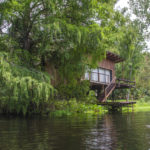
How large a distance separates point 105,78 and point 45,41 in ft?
40.5

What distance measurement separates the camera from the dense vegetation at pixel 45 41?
12.4 m

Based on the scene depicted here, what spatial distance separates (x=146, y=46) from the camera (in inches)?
1241

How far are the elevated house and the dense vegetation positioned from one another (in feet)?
19.0

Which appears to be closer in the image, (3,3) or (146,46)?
(3,3)

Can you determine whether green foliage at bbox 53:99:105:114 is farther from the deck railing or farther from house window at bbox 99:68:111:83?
house window at bbox 99:68:111:83

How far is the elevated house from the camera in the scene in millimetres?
23031

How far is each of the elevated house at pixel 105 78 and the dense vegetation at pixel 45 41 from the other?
19.0 feet

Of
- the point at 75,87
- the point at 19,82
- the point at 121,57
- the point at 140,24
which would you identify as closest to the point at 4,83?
the point at 19,82

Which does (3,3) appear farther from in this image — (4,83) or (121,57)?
(121,57)

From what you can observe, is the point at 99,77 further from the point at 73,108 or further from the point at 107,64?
the point at 73,108

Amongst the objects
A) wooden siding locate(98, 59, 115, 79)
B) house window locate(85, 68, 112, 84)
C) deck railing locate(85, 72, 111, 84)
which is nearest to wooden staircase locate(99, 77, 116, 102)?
deck railing locate(85, 72, 111, 84)

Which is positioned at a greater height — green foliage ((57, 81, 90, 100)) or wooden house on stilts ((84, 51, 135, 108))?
wooden house on stilts ((84, 51, 135, 108))

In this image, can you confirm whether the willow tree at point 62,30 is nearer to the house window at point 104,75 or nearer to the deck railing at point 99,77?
the deck railing at point 99,77

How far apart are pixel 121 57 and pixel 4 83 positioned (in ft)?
55.7
